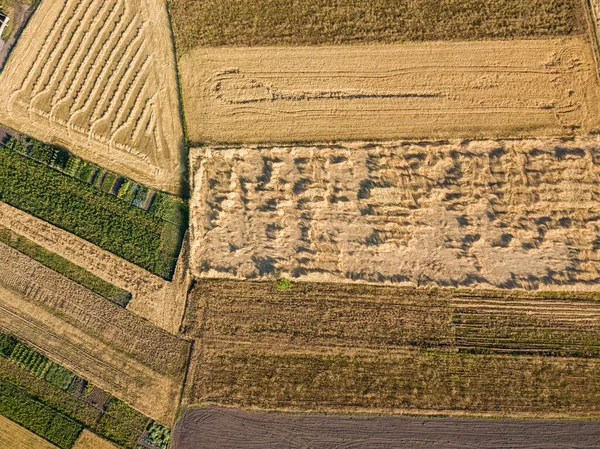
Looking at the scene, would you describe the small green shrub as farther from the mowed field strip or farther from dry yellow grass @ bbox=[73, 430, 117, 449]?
dry yellow grass @ bbox=[73, 430, 117, 449]

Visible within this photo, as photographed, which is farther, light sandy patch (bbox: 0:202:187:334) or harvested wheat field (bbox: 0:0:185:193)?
harvested wheat field (bbox: 0:0:185:193)

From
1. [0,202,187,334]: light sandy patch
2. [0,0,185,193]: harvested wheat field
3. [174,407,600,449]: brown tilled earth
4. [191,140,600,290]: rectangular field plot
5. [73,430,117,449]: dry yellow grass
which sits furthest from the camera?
[0,0,185,193]: harvested wheat field

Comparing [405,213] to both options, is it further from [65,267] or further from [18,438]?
[18,438]

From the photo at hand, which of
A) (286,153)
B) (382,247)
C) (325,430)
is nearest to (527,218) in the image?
(382,247)

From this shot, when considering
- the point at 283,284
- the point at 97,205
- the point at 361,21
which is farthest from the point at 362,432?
the point at 361,21

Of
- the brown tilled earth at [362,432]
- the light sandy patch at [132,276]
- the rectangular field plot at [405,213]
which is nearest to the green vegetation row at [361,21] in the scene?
the rectangular field plot at [405,213]

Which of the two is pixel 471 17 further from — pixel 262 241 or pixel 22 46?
pixel 22 46

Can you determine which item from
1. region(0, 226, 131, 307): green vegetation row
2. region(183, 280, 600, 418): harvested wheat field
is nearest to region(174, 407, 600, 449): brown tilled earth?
region(183, 280, 600, 418): harvested wheat field
